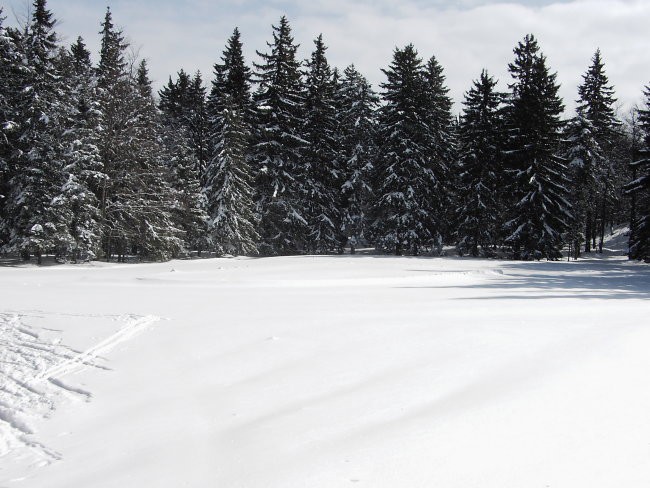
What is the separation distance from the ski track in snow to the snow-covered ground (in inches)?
1.3

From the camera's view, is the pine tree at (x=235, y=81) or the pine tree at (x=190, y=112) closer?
the pine tree at (x=235, y=81)

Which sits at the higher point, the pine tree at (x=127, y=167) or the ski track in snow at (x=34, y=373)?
the pine tree at (x=127, y=167)

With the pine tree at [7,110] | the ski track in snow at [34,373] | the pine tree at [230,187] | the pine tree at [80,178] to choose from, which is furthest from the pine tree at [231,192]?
the ski track in snow at [34,373]

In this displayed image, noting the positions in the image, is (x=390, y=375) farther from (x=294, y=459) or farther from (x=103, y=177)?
(x=103, y=177)

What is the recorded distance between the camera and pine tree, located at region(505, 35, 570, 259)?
33.1 meters

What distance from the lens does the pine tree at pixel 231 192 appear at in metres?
34.2

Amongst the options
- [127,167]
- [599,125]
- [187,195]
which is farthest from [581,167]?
[127,167]

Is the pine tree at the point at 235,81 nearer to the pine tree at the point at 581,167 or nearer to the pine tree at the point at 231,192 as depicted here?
the pine tree at the point at 231,192

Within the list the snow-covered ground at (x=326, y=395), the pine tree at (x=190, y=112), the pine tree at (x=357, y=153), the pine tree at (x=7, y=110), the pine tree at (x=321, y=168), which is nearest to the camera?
the snow-covered ground at (x=326, y=395)

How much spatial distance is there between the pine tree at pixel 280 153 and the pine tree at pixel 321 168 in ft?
2.32

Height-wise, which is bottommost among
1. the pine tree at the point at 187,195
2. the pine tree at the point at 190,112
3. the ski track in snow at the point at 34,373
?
the ski track in snow at the point at 34,373

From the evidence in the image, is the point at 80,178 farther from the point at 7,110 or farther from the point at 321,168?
the point at 321,168

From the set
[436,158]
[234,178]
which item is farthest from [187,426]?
[436,158]

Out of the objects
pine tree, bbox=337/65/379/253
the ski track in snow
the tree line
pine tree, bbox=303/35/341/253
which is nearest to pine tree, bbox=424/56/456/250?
the tree line
